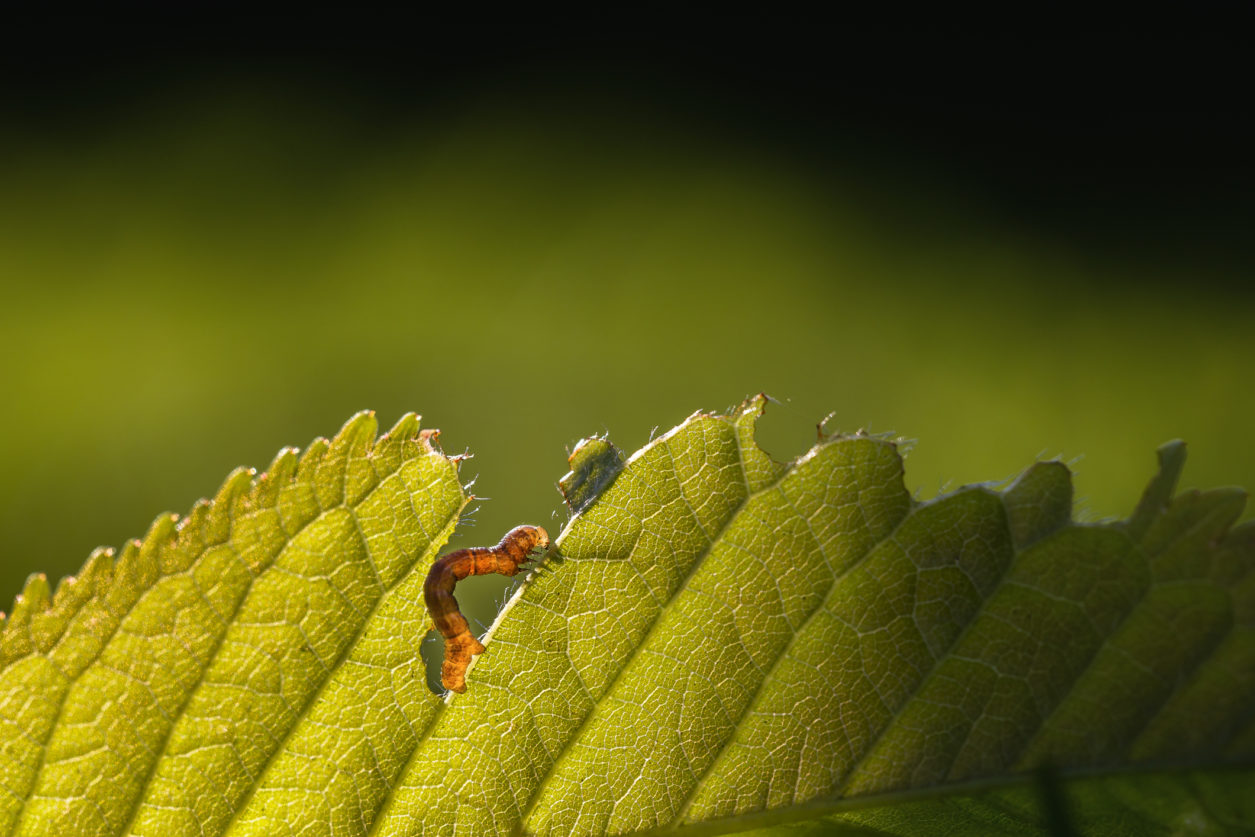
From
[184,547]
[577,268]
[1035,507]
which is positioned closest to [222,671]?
[184,547]

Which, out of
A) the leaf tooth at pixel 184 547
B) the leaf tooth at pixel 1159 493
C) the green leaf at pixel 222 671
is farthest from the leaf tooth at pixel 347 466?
the leaf tooth at pixel 1159 493

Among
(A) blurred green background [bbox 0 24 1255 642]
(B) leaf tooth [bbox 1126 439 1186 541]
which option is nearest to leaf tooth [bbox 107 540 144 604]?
(B) leaf tooth [bbox 1126 439 1186 541]

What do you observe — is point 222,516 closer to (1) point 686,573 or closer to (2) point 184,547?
(2) point 184,547

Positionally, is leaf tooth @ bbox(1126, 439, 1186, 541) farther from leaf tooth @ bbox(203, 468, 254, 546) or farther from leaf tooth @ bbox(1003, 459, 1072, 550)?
leaf tooth @ bbox(203, 468, 254, 546)

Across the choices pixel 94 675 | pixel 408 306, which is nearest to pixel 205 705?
pixel 94 675

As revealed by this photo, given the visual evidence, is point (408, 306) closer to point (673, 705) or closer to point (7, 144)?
point (7, 144)

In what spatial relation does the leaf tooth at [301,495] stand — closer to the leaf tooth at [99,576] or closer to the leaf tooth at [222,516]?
the leaf tooth at [222,516]
